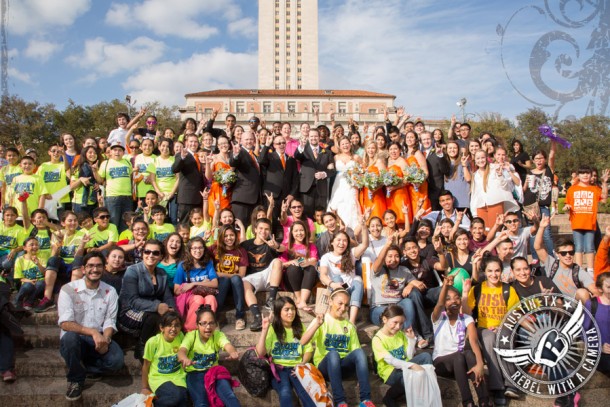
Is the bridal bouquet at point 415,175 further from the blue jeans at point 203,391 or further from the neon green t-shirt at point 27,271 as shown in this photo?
the neon green t-shirt at point 27,271

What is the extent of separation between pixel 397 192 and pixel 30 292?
5.92 m

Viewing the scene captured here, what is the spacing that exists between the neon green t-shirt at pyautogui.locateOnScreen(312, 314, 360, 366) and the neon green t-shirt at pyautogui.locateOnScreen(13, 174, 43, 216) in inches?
230

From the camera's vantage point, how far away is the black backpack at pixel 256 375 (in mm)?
4809

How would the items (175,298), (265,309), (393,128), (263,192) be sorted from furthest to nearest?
(393,128), (263,192), (265,309), (175,298)

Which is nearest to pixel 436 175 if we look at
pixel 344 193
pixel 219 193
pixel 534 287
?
pixel 344 193

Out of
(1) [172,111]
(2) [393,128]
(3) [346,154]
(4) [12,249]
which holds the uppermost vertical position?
(1) [172,111]

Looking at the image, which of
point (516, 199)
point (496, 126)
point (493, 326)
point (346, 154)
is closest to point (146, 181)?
point (346, 154)

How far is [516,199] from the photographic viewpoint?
8.59 m

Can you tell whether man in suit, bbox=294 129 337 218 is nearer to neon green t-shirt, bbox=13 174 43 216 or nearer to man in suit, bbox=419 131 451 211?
man in suit, bbox=419 131 451 211

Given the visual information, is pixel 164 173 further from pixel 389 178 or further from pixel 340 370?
pixel 340 370

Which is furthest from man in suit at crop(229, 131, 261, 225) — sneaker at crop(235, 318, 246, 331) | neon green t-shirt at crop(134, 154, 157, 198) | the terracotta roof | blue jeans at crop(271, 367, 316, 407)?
the terracotta roof

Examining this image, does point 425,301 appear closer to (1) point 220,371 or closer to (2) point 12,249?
(1) point 220,371

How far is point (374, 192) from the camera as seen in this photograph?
8.15 meters

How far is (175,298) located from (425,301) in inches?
127
